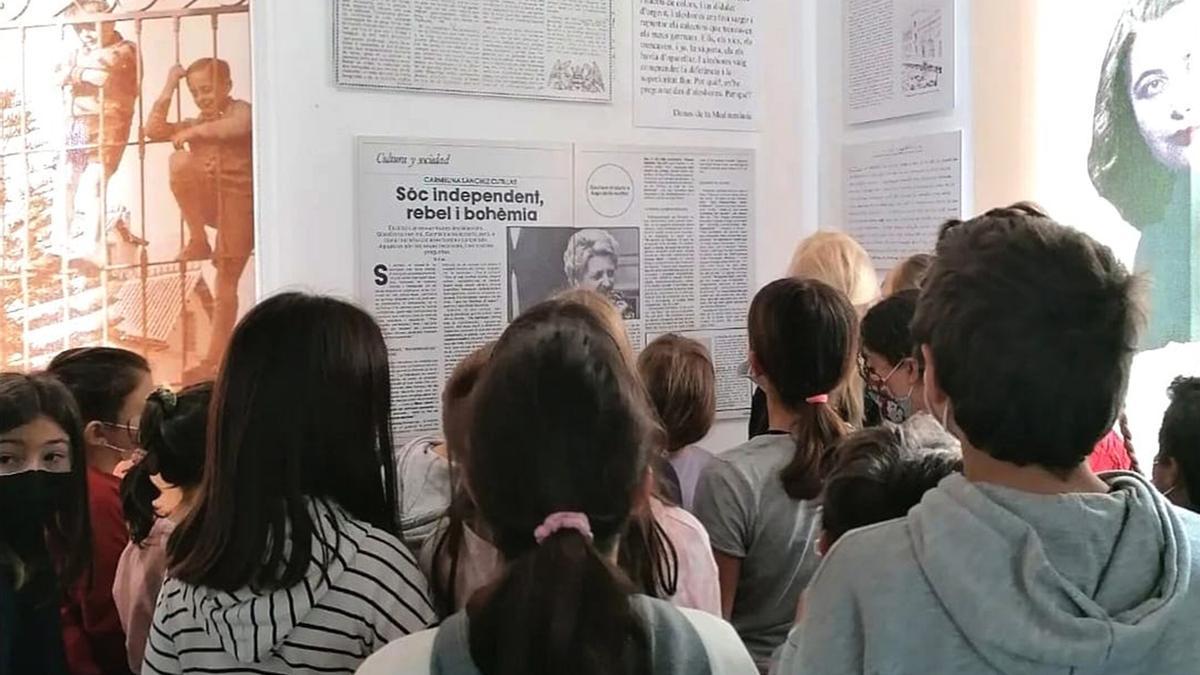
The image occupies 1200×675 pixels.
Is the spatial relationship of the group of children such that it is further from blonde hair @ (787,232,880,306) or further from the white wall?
→ the white wall

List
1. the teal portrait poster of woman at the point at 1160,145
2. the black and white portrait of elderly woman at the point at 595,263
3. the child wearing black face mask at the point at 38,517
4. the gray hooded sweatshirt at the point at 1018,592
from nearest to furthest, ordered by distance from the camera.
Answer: the gray hooded sweatshirt at the point at 1018,592 → the child wearing black face mask at the point at 38,517 → the teal portrait poster of woman at the point at 1160,145 → the black and white portrait of elderly woman at the point at 595,263

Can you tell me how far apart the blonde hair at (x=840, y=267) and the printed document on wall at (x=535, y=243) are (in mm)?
676

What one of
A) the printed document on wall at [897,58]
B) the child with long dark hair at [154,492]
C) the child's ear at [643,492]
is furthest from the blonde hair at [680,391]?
the printed document on wall at [897,58]

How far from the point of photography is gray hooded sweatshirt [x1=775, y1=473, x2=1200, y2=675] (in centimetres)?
107

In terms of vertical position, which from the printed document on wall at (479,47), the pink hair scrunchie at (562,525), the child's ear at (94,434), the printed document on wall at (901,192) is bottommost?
the child's ear at (94,434)

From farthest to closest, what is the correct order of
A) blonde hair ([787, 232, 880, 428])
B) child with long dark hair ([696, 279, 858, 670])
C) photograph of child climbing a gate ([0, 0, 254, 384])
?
blonde hair ([787, 232, 880, 428]) < photograph of child climbing a gate ([0, 0, 254, 384]) < child with long dark hair ([696, 279, 858, 670])

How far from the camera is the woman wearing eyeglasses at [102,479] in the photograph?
2121 millimetres

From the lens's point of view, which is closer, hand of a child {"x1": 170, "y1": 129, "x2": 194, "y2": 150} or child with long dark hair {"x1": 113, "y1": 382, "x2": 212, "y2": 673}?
child with long dark hair {"x1": 113, "y1": 382, "x2": 212, "y2": 673}

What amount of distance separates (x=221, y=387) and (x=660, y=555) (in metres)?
→ 0.59

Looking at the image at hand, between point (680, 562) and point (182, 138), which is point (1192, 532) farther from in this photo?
point (182, 138)

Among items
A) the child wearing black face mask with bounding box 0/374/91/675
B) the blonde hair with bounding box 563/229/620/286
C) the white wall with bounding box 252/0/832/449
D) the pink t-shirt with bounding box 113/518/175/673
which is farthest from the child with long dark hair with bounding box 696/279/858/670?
the blonde hair with bounding box 563/229/620/286

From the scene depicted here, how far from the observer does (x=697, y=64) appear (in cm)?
399

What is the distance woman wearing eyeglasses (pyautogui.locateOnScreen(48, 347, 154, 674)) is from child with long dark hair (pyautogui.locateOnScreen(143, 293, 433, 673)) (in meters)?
0.63

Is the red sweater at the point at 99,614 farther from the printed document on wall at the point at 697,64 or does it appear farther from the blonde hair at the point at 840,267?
the printed document on wall at the point at 697,64
